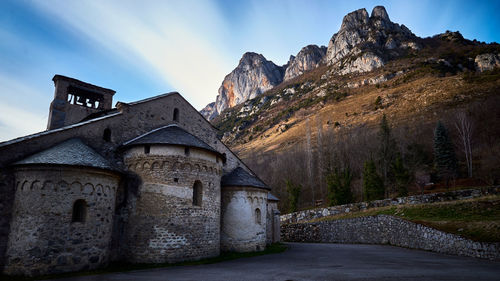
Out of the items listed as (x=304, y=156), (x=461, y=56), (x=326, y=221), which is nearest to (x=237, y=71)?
(x=461, y=56)

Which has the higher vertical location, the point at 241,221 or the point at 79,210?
the point at 79,210

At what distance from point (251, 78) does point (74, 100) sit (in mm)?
164067

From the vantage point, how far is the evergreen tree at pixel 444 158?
116 feet

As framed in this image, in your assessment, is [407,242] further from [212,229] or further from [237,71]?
[237,71]

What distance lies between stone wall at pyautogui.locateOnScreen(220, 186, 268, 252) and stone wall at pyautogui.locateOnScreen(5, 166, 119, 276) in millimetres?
7450

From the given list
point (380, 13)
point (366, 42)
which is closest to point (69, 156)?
point (366, 42)

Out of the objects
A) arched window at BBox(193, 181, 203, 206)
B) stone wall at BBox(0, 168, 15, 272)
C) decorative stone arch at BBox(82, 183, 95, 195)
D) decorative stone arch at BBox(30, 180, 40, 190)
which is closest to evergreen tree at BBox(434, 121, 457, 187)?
arched window at BBox(193, 181, 203, 206)

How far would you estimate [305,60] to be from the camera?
6245 inches

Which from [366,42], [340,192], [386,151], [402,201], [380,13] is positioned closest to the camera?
[402,201]

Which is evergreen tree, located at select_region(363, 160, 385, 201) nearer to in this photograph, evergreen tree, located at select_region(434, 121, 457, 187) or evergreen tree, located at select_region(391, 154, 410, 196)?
evergreen tree, located at select_region(391, 154, 410, 196)

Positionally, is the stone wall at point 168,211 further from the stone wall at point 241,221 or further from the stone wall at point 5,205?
the stone wall at point 5,205

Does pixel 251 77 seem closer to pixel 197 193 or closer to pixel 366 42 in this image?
pixel 366 42

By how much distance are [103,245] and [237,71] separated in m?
187

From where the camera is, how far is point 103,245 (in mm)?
12703
